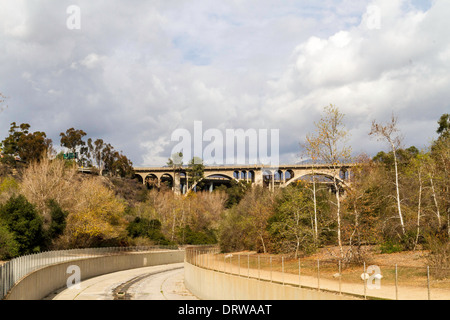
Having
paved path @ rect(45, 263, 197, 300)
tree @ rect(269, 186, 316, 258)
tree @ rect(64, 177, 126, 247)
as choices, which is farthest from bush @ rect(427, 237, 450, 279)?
tree @ rect(64, 177, 126, 247)

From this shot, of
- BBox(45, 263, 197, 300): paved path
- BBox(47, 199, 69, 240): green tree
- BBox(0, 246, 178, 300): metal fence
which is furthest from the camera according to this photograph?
BBox(47, 199, 69, 240): green tree

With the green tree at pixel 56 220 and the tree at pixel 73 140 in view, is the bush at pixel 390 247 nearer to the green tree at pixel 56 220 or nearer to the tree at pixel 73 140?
the green tree at pixel 56 220

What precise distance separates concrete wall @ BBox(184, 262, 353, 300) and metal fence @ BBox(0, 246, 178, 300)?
11299mm

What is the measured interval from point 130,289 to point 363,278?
2692 cm

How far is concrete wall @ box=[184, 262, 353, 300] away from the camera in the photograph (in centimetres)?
1980

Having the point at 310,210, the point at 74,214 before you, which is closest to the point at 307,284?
the point at 310,210

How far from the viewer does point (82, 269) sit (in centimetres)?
4812

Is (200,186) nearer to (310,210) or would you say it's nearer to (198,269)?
(310,210)

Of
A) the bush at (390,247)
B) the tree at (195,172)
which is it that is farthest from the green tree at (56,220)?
the tree at (195,172)

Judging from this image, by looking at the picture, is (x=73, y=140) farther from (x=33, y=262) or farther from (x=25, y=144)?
(x=33, y=262)

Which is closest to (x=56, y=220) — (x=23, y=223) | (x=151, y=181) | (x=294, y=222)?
(x=23, y=223)

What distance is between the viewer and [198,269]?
35312mm

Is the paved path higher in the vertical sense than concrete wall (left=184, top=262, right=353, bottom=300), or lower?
lower

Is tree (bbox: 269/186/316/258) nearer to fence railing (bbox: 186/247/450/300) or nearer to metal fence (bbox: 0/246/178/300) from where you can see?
fence railing (bbox: 186/247/450/300)
